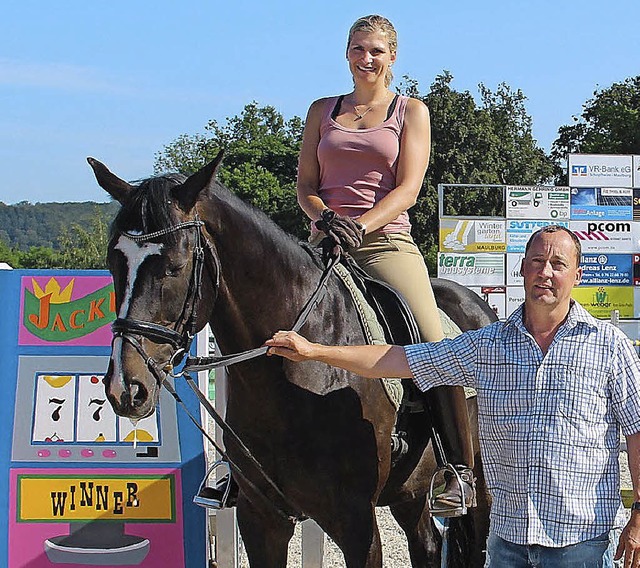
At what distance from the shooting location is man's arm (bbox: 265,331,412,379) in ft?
10.8

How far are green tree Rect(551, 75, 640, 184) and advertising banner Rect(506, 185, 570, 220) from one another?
85.0 ft

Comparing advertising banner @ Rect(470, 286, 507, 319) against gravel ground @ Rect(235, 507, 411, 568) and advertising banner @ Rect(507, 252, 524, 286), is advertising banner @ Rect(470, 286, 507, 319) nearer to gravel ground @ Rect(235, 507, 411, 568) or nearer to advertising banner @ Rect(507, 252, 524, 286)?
advertising banner @ Rect(507, 252, 524, 286)

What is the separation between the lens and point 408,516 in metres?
5.14

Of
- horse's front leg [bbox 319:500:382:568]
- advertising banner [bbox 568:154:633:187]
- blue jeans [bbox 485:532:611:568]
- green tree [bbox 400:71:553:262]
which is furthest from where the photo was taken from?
green tree [bbox 400:71:553:262]

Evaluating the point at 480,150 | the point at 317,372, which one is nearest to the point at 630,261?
the point at 317,372

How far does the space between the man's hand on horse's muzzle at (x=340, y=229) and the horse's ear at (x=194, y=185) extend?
702 millimetres

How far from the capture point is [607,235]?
15633mm

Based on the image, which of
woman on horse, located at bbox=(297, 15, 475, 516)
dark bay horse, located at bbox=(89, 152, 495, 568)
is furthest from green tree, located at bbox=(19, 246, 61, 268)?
dark bay horse, located at bbox=(89, 152, 495, 568)

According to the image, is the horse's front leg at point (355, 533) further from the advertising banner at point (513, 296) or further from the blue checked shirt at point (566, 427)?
the advertising banner at point (513, 296)

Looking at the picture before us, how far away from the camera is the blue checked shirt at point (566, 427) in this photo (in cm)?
296

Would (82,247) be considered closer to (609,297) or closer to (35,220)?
(609,297)

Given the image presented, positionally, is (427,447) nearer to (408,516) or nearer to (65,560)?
(408,516)

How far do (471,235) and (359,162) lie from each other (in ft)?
39.1

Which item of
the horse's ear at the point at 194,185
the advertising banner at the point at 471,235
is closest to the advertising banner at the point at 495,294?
the advertising banner at the point at 471,235
